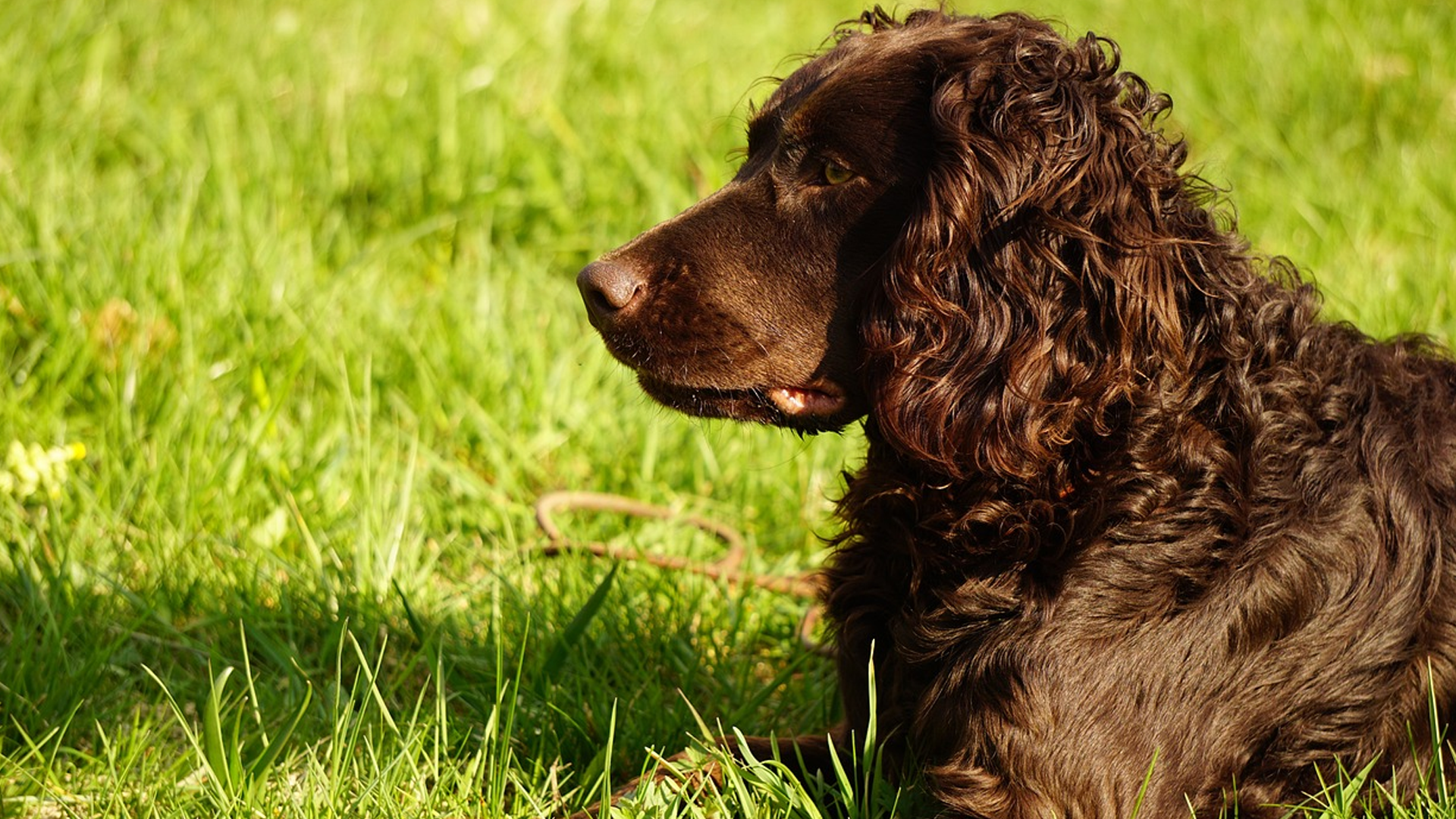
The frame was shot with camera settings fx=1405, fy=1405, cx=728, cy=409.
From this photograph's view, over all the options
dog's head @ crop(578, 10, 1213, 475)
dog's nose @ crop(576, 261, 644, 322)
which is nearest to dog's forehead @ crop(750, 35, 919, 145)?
dog's head @ crop(578, 10, 1213, 475)

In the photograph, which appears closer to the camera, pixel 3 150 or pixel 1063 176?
pixel 1063 176

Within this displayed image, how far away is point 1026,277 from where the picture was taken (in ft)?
6.85

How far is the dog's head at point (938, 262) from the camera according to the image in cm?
207

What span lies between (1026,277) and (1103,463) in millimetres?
310

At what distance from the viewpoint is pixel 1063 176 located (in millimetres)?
2076

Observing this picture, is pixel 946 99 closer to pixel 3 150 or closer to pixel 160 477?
pixel 160 477

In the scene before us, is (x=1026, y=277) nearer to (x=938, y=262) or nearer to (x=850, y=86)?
(x=938, y=262)

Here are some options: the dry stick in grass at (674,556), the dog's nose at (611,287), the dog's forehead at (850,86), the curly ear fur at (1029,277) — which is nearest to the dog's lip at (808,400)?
the curly ear fur at (1029,277)

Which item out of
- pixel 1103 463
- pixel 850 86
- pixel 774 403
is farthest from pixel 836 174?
pixel 1103 463

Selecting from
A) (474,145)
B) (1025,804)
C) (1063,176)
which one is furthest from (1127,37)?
(1025,804)

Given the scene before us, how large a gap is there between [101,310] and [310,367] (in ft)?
1.74

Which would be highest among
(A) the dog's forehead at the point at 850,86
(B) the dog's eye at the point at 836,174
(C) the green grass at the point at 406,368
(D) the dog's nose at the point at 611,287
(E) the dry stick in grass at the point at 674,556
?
(A) the dog's forehead at the point at 850,86

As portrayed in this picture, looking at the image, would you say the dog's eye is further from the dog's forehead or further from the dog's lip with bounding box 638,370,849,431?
the dog's lip with bounding box 638,370,849,431

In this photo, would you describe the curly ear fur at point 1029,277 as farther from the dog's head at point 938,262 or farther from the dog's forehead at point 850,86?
the dog's forehead at point 850,86
